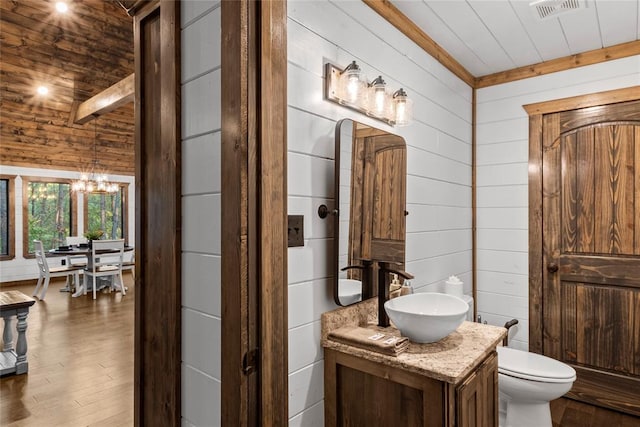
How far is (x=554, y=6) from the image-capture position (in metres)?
2.12

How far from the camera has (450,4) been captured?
6.83 ft

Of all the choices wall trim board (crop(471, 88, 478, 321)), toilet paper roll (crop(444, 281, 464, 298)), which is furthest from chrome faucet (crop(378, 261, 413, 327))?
wall trim board (crop(471, 88, 478, 321))

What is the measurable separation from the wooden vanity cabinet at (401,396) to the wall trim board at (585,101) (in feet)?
7.03

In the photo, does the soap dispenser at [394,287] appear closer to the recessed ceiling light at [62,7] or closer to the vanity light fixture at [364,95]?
the vanity light fixture at [364,95]

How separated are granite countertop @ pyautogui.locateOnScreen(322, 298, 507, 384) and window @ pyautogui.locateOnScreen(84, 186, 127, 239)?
8.00 m

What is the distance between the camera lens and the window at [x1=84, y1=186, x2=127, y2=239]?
812 cm

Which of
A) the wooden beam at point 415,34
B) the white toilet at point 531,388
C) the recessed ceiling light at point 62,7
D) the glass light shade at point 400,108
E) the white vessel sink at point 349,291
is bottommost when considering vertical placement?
the white toilet at point 531,388

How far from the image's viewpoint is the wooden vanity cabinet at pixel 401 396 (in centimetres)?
129

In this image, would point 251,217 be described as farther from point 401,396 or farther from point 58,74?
point 58,74

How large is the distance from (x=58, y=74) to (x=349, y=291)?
18.2 ft

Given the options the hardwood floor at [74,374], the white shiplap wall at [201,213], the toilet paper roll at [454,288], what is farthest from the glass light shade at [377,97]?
the hardwood floor at [74,374]

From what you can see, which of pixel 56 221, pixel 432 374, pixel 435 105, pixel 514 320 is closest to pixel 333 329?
pixel 432 374

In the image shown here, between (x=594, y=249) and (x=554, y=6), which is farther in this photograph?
(x=594, y=249)

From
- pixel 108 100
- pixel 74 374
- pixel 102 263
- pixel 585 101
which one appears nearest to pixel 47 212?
pixel 102 263
